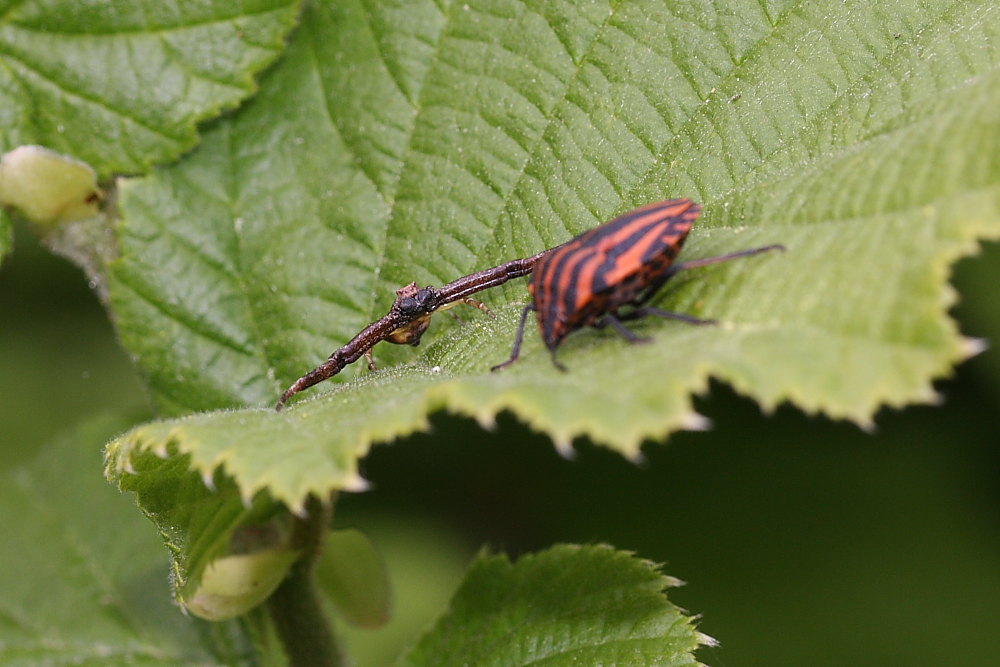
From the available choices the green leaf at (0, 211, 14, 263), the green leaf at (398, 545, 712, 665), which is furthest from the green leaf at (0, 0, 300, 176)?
the green leaf at (398, 545, 712, 665)

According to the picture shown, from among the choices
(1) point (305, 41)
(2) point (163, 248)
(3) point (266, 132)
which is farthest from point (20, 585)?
(1) point (305, 41)

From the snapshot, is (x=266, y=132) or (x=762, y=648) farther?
(x=762, y=648)

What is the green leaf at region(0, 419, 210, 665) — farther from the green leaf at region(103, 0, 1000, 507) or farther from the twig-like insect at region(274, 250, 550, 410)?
the twig-like insect at region(274, 250, 550, 410)

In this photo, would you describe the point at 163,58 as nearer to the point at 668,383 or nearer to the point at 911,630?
the point at 668,383

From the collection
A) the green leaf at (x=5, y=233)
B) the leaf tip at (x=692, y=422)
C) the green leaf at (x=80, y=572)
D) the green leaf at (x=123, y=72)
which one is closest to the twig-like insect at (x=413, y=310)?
the green leaf at (x=123, y=72)

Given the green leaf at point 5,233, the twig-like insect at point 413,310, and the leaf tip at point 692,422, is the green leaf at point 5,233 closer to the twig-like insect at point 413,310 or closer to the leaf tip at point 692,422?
the twig-like insect at point 413,310

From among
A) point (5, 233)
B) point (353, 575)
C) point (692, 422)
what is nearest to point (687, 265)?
point (692, 422)

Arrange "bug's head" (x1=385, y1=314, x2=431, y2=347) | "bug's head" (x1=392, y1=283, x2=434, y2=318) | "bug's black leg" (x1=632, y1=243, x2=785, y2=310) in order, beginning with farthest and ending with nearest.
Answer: "bug's head" (x1=385, y1=314, x2=431, y2=347) < "bug's head" (x1=392, y1=283, x2=434, y2=318) < "bug's black leg" (x1=632, y1=243, x2=785, y2=310)

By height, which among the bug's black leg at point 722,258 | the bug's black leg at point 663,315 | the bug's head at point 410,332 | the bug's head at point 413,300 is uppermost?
the bug's black leg at point 722,258
